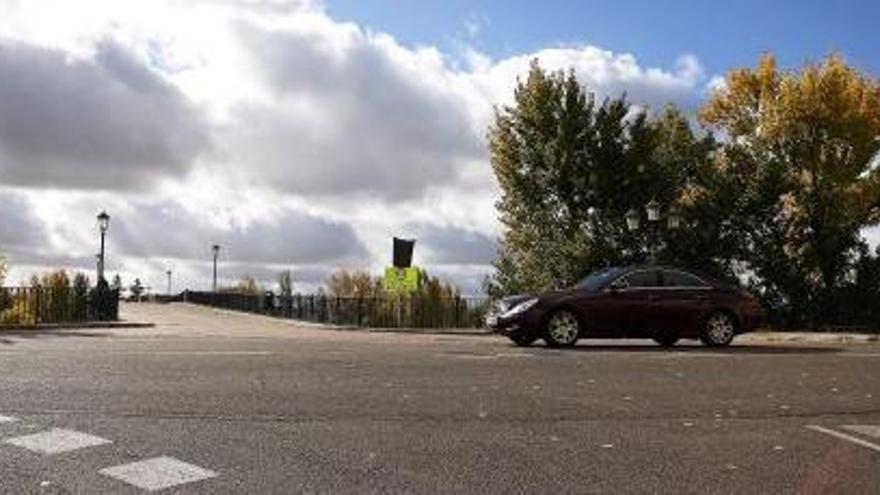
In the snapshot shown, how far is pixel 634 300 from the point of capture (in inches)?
912

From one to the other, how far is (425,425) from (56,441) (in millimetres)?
2899

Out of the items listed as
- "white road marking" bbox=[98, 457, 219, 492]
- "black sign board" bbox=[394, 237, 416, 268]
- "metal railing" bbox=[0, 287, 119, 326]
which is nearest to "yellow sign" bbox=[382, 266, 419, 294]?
"black sign board" bbox=[394, 237, 416, 268]

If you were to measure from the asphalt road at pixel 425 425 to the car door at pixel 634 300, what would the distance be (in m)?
4.79

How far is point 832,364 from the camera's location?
18656 millimetres

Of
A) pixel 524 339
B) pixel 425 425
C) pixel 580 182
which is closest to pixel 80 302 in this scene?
pixel 580 182

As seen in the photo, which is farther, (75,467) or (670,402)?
(670,402)

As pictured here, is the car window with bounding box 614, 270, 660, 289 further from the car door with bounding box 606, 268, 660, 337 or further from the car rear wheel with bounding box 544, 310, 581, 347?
the car rear wheel with bounding box 544, 310, 581, 347

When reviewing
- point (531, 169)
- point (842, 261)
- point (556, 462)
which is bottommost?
point (556, 462)

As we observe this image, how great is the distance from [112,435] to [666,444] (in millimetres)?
4114

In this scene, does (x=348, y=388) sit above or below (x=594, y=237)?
below

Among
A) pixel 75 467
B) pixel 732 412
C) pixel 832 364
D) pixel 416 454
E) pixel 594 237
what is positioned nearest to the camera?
pixel 75 467

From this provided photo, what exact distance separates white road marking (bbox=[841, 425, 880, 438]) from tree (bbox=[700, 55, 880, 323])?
31.6 m

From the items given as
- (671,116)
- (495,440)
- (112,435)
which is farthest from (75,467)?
(671,116)

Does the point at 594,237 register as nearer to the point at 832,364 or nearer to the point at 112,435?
the point at 832,364
